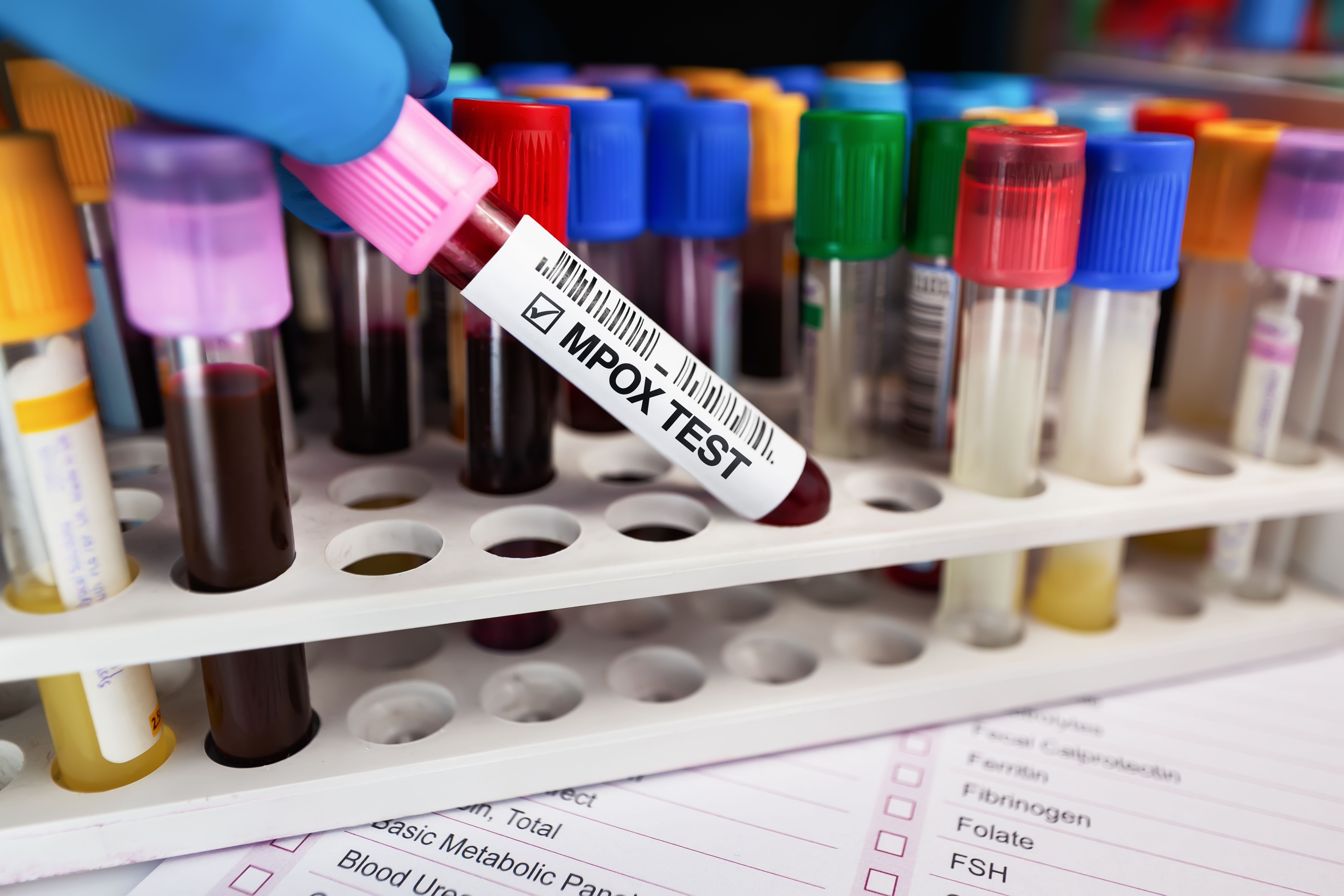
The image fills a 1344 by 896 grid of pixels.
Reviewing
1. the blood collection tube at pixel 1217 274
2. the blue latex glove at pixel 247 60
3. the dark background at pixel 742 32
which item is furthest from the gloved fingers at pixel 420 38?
the dark background at pixel 742 32

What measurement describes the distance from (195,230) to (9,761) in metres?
0.24

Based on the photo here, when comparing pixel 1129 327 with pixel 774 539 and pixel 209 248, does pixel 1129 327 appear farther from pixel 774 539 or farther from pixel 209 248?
pixel 209 248

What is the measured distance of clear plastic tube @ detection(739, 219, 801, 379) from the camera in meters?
0.58

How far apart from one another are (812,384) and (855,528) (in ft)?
0.31

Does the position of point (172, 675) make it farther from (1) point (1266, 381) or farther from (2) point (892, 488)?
(1) point (1266, 381)

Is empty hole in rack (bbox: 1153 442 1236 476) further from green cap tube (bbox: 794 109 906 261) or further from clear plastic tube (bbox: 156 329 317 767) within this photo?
clear plastic tube (bbox: 156 329 317 767)

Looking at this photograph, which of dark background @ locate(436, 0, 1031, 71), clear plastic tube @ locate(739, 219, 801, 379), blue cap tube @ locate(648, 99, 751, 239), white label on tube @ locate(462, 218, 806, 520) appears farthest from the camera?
dark background @ locate(436, 0, 1031, 71)

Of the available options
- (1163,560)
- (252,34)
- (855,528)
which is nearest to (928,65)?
(1163,560)

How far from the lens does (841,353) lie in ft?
1.57

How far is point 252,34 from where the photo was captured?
26 cm

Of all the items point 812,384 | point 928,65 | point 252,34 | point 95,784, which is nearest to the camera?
point 252,34

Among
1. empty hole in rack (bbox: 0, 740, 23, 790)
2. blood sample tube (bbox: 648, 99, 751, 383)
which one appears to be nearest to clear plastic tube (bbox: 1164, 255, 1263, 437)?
blood sample tube (bbox: 648, 99, 751, 383)

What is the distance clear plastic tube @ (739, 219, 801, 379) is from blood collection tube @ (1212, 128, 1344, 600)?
0.79ft

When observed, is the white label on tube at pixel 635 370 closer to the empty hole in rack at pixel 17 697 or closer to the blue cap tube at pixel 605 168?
the blue cap tube at pixel 605 168
